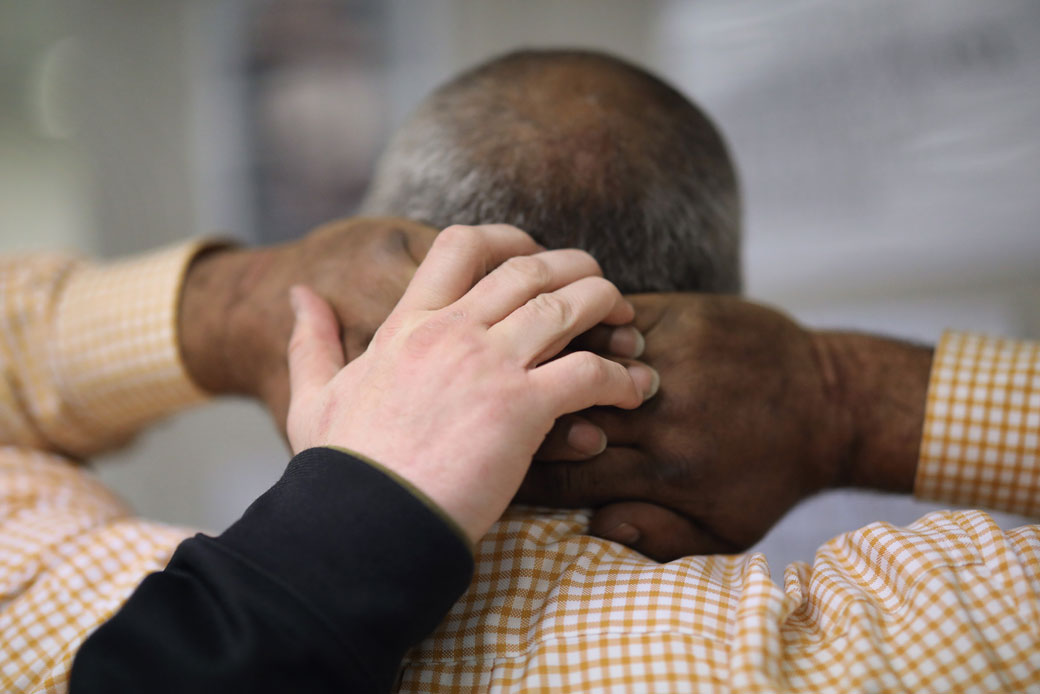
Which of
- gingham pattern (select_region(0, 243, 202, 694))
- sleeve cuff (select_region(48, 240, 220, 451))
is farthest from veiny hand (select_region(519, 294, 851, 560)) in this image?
sleeve cuff (select_region(48, 240, 220, 451))

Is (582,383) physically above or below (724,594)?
above

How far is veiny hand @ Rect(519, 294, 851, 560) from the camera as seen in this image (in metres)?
0.69

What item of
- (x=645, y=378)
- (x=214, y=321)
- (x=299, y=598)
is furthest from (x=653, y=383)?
(x=214, y=321)

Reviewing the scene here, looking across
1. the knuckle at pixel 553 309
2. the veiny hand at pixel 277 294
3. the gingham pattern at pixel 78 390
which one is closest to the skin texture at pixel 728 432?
the knuckle at pixel 553 309

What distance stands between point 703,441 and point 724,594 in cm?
15

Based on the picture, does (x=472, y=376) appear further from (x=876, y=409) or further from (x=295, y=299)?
(x=876, y=409)

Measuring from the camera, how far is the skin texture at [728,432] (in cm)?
69

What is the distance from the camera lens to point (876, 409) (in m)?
0.81

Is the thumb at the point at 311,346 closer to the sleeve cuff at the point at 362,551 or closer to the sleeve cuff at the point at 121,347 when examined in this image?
the sleeve cuff at the point at 362,551

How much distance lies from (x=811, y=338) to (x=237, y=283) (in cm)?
66

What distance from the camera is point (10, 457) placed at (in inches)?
41.0

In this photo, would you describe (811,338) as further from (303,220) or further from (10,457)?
(303,220)

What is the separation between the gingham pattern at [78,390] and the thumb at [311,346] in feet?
0.80

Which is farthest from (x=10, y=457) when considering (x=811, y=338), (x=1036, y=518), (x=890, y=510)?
(x=890, y=510)
